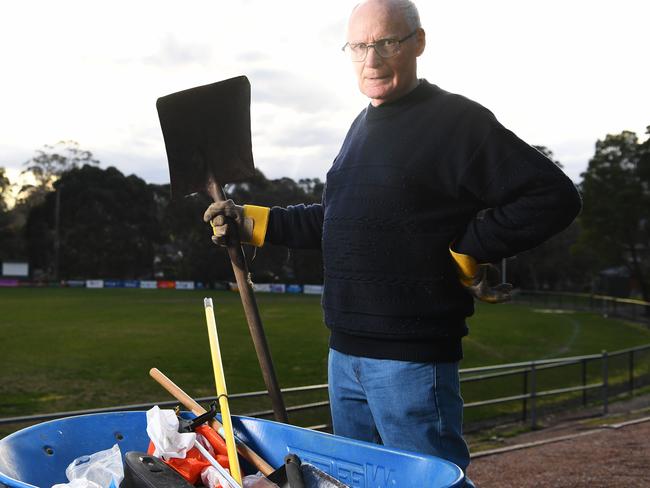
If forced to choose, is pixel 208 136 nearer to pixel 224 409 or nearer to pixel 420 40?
pixel 420 40

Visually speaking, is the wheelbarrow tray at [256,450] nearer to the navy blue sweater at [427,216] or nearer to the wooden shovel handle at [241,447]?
the wooden shovel handle at [241,447]

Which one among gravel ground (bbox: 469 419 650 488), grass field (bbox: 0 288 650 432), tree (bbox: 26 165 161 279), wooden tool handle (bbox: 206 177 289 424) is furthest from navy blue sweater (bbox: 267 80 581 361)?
tree (bbox: 26 165 161 279)

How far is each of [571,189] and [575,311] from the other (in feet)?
125

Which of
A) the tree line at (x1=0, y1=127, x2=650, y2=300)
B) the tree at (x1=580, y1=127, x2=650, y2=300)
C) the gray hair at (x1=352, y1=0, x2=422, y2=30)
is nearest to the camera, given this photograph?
the gray hair at (x1=352, y1=0, x2=422, y2=30)

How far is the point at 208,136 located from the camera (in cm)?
318

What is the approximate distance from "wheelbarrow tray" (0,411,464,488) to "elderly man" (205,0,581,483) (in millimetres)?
263

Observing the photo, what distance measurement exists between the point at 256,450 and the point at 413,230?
854 millimetres

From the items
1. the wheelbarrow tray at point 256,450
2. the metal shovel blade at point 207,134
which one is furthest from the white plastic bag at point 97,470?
the metal shovel blade at point 207,134

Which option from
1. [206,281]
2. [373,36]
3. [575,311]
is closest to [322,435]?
[373,36]

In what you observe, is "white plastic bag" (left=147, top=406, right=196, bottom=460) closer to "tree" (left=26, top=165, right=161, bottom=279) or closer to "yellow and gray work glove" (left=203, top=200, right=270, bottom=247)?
"yellow and gray work glove" (left=203, top=200, right=270, bottom=247)

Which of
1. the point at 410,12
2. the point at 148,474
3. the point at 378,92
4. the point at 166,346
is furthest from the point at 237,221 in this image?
the point at 166,346

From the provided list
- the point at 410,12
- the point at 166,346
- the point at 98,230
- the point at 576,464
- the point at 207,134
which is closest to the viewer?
the point at 410,12

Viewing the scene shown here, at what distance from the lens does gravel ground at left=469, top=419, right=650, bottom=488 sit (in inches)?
233

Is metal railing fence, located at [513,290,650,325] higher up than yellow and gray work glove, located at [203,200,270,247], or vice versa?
yellow and gray work glove, located at [203,200,270,247]
